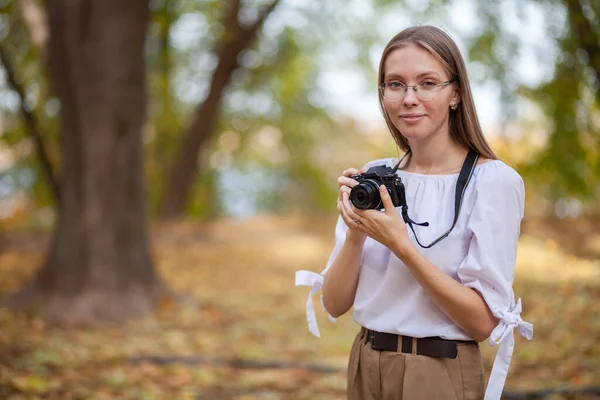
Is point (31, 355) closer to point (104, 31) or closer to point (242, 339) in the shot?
point (242, 339)

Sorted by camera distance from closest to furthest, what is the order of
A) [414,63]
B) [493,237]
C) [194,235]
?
[493,237] → [414,63] → [194,235]

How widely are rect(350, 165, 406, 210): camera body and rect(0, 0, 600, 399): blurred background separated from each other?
1.67 ft

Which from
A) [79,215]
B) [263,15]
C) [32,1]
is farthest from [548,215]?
[32,1]

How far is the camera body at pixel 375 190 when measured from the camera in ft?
5.57

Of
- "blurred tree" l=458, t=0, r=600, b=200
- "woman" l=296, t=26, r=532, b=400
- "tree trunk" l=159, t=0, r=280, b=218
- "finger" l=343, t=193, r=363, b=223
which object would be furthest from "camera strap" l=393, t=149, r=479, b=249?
"tree trunk" l=159, t=0, r=280, b=218

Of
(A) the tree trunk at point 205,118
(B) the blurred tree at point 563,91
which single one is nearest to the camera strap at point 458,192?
(B) the blurred tree at point 563,91

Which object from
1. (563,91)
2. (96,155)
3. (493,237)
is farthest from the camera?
(96,155)

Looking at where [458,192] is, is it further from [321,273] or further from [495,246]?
[321,273]

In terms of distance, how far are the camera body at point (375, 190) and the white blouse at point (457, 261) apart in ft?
0.32

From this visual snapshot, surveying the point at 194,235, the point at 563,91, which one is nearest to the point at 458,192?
the point at 563,91

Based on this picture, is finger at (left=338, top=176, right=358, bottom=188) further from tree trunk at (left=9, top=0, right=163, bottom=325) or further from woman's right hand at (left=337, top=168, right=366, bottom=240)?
tree trunk at (left=9, top=0, right=163, bottom=325)

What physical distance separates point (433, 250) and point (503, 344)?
0.30 metres

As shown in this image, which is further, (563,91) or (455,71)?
(563,91)

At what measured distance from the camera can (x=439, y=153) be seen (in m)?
1.83
